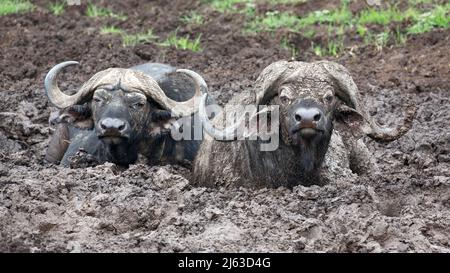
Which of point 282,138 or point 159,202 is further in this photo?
point 282,138

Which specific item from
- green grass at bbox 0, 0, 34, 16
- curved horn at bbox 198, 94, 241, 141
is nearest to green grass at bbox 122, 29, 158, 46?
green grass at bbox 0, 0, 34, 16

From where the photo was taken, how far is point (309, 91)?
7613mm

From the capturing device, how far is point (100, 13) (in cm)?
1563

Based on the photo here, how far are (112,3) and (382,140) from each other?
866cm

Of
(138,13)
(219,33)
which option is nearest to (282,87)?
(219,33)

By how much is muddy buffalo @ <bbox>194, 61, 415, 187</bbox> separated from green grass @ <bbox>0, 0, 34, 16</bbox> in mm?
7414

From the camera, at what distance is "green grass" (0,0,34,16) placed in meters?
15.2

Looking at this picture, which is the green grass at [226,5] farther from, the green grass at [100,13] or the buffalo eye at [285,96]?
the buffalo eye at [285,96]

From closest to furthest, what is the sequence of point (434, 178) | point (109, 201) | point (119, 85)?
point (109, 201) → point (434, 178) → point (119, 85)

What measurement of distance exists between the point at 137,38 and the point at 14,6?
7.76 ft

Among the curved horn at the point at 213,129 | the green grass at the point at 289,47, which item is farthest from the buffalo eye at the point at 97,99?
the green grass at the point at 289,47

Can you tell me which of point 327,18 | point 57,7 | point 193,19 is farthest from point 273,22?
point 57,7

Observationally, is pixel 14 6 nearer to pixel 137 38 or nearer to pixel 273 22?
pixel 137 38

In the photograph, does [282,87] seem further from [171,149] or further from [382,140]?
[171,149]
